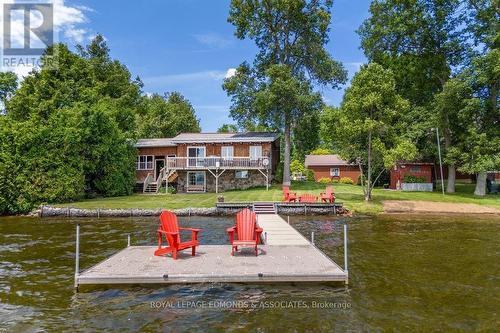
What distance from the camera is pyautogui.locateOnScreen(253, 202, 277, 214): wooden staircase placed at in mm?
22953

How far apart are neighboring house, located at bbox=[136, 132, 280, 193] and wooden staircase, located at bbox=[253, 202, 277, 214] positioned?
881 centimetres

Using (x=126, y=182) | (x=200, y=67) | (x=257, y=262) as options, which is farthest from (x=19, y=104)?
(x=257, y=262)

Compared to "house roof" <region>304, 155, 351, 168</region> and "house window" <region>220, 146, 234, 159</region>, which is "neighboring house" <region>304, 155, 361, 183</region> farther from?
"house window" <region>220, 146, 234, 159</region>

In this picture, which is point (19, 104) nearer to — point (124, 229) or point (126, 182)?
point (126, 182)

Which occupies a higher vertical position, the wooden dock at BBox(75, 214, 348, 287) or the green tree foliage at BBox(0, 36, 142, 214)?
the green tree foliage at BBox(0, 36, 142, 214)

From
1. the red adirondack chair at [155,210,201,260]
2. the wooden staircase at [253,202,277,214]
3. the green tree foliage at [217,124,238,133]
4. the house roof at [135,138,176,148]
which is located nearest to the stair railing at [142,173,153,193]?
the house roof at [135,138,176,148]

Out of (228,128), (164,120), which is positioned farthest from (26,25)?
(228,128)

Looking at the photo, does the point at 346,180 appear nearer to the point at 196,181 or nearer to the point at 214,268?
the point at 196,181

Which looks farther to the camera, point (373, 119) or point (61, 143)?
point (373, 119)

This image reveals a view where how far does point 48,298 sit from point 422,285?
899 centimetres

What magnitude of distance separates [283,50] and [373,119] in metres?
15.3

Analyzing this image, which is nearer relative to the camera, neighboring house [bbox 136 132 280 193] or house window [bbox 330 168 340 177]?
neighboring house [bbox 136 132 280 193]

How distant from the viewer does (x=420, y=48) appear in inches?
1403

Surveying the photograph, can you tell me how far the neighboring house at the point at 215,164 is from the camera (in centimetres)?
3284
